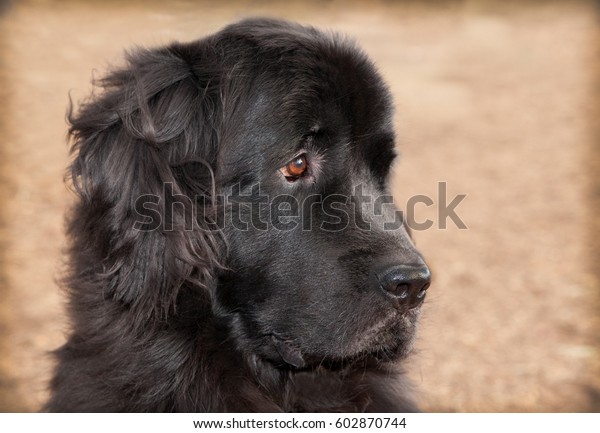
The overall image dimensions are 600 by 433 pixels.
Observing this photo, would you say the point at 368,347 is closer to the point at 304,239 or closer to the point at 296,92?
the point at 304,239

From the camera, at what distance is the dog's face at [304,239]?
3084mm

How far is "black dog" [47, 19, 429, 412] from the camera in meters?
3.07

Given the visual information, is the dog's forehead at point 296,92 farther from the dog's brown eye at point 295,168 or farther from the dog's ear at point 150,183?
the dog's ear at point 150,183

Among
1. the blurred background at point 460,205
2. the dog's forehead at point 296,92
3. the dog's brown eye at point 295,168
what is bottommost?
the blurred background at point 460,205

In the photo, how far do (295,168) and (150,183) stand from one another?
2.03ft

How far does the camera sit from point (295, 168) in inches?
125

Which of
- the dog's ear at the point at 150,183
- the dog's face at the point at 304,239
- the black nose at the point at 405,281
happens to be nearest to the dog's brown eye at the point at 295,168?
the dog's face at the point at 304,239

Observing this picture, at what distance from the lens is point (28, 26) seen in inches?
345

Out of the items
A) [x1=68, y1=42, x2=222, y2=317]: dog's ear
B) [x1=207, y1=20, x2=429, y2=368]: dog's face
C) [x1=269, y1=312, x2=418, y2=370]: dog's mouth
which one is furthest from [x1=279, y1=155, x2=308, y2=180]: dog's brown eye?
[x1=269, y1=312, x2=418, y2=370]: dog's mouth

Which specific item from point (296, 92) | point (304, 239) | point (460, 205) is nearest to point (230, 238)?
point (304, 239)

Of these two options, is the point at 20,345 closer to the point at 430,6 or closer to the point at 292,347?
the point at 292,347

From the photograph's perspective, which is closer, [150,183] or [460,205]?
[150,183]

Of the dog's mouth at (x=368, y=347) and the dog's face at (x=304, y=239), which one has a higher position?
the dog's face at (x=304, y=239)

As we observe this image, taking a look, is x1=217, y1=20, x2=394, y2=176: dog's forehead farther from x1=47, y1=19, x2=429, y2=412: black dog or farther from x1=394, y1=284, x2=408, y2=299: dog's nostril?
x1=394, y1=284, x2=408, y2=299: dog's nostril
